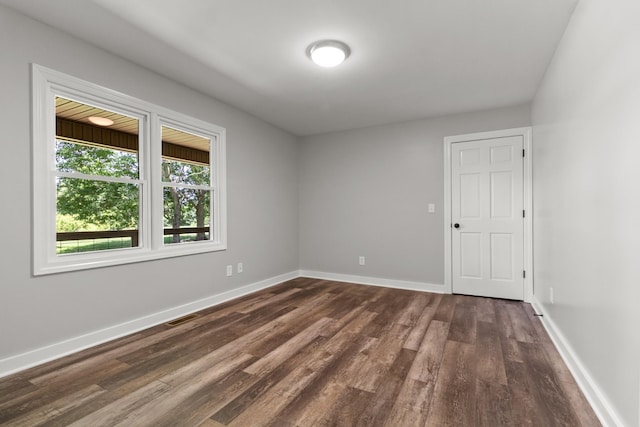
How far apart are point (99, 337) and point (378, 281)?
340 cm

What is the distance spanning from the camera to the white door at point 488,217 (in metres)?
3.72

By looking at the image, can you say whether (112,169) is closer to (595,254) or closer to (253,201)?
(253,201)

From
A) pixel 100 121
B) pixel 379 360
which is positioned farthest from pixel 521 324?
pixel 100 121

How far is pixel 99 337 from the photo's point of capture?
246cm

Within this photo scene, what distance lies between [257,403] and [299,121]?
3669 millimetres

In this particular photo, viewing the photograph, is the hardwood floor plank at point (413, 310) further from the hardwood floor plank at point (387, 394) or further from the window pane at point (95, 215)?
the window pane at point (95, 215)

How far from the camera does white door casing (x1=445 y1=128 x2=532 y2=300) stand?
3707 mm

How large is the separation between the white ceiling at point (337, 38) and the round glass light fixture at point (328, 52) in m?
0.07

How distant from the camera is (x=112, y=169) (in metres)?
2.66

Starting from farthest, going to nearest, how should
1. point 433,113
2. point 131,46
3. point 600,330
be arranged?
point 433,113
point 131,46
point 600,330

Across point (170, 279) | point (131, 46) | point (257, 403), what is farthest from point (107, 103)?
point (257, 403)

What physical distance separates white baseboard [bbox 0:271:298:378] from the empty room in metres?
0.02

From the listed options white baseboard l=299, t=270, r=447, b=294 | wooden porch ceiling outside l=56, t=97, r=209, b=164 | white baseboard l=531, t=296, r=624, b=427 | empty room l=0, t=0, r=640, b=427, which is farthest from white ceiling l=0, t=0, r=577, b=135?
white baseboard l=299, t=270, r=447, b=294

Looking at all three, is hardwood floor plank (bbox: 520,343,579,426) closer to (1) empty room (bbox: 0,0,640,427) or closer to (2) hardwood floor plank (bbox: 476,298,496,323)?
(1) empty room (bbox: 0,0,640,427)
